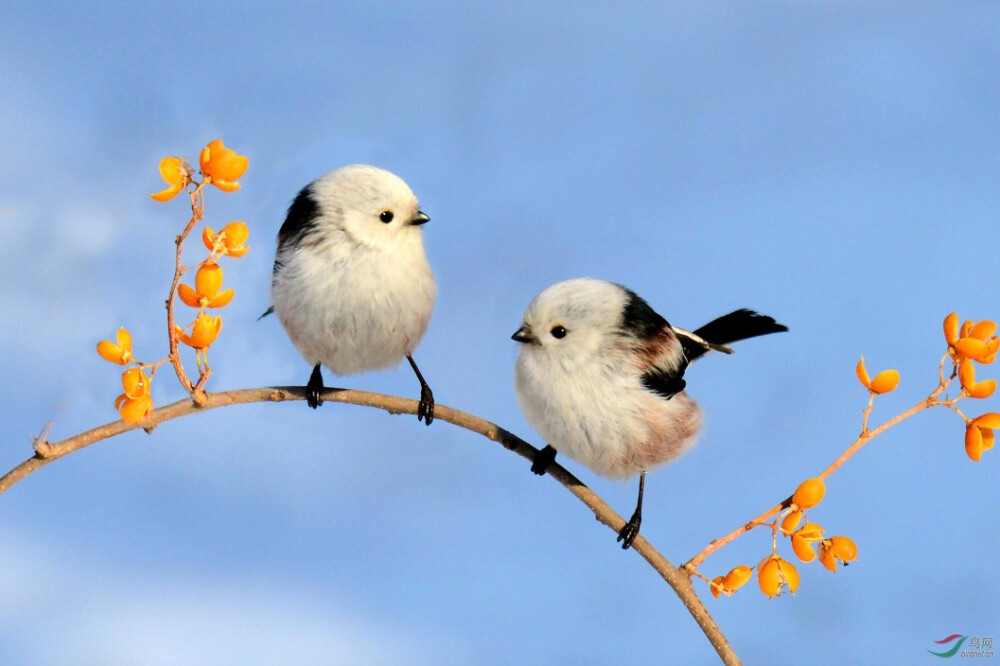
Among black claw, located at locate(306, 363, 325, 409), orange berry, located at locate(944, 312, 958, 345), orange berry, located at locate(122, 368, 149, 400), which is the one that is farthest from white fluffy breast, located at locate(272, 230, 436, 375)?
orange berry, located at locate(944, 312, 958, 345)

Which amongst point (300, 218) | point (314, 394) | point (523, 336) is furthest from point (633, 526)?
point (300, 218)

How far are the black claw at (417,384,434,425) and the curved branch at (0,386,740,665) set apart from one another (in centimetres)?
13

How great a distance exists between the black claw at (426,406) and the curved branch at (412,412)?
13 cm

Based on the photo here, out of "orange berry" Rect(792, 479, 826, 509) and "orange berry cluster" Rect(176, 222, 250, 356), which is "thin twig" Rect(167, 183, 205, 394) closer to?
"orange berry cluster" Rect(176, 222, 250, 356)

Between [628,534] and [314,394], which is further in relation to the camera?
[628,534]

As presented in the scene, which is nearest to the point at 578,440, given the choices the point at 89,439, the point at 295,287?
the point at 295,287

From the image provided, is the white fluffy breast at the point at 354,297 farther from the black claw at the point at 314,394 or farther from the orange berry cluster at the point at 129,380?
the orange berry cluster at the point at 129,380

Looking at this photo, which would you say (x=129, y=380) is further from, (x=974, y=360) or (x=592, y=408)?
(x=974, y=360)

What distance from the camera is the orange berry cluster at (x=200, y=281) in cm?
207

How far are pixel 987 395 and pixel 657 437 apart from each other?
2.96 feet

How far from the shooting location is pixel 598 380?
267 cm

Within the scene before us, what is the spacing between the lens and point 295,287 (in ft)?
9.16

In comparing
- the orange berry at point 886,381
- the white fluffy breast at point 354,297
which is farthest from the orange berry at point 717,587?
the white fluffy breast at point 354,297

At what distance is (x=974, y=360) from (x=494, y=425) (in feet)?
4.14
